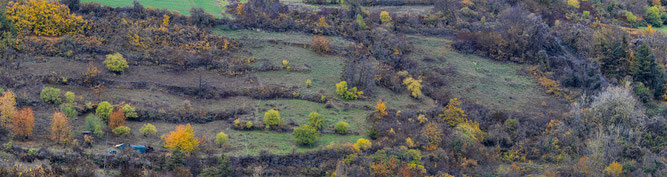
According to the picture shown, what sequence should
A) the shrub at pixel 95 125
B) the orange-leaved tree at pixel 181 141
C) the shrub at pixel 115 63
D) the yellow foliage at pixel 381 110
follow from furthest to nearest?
1. the shrub at pixel 115 63
2. the yellow foliage at pixel 381 110
3. the shrub at pixel 95 125
4. the orange-leaved tree at pixel 181 141

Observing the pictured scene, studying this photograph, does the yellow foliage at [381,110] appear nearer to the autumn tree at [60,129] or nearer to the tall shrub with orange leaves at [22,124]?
the autumn tree at [60,129]

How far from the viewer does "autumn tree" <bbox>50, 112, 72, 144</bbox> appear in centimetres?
4816

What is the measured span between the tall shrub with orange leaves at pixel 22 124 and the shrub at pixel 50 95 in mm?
4419

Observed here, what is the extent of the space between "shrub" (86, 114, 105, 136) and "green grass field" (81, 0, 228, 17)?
21800 mm

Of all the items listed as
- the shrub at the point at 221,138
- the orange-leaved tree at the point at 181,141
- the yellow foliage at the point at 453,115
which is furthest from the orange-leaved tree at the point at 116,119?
the yellow foliage at the point at 453,115

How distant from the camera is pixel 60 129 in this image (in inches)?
1906

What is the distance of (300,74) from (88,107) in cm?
1734

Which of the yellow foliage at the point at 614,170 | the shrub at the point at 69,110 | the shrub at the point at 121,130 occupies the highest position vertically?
the shrub at the point at 69,110

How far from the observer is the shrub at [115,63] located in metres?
58.9

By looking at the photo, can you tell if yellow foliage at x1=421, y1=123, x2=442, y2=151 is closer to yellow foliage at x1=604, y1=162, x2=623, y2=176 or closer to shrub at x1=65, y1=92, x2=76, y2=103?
yellow foliage at x1=604, y1=162, x2=623, y2=176

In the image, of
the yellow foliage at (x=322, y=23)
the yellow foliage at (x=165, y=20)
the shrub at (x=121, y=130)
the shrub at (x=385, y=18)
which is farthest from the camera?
the shrub at (x=385, y=18)

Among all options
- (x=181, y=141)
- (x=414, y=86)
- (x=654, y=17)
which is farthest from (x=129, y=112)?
(x=654, y=17)

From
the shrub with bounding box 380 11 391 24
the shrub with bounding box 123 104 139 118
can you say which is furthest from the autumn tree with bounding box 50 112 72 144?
the shrub with bounding box 380 11 391 24

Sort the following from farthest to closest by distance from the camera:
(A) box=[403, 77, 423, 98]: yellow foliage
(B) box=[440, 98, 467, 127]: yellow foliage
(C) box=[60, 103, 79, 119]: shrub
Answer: (A) box=[403, 77, 423, 98]: yellow foliage
(B) box=[440, 98, 467, 127]: yellow foliage
(C) box=[60, 103, 79, 119]: shrub
